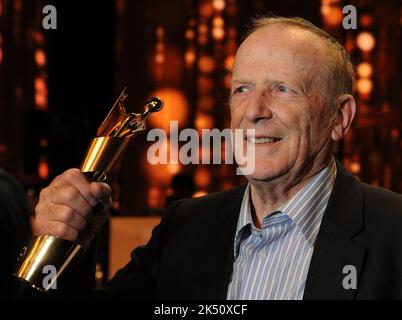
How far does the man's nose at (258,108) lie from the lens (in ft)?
4.33

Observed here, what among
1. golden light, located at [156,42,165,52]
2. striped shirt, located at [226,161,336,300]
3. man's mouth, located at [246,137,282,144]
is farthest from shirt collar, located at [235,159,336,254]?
golden light, located at [156,42,165,52]

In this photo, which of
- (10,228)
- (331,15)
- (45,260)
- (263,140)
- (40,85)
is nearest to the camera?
(45,260)

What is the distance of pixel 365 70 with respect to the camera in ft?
11.4

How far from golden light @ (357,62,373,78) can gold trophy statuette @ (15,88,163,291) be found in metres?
2.54

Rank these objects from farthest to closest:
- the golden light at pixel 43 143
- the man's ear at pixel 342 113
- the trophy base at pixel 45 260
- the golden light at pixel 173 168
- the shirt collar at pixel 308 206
Answer: 1. the golden light at pixel 173 168
2. the golden light at pixel 43 143
3. the man's ear at pixel 342 113
4. the shirt collar at pixel 308 206
5. the trophy base at pixel 45 260

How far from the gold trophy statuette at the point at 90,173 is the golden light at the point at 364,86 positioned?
99.1 inches

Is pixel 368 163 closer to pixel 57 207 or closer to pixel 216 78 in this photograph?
pixel 216 78

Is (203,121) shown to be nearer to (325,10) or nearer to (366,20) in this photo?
(325,10)

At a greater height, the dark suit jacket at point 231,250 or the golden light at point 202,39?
the golden light at point 202,39

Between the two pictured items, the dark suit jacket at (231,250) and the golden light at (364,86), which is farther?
the golden light at (364,86)

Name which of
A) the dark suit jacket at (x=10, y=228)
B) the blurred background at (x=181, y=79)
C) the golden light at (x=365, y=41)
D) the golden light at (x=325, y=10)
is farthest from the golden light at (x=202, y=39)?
the dark suit jacket at (x=10, y=228)

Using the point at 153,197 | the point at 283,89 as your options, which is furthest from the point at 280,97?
the point at 153,197

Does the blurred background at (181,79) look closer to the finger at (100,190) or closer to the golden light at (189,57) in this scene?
the golden light at (189,57)

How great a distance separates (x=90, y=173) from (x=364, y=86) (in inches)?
102
